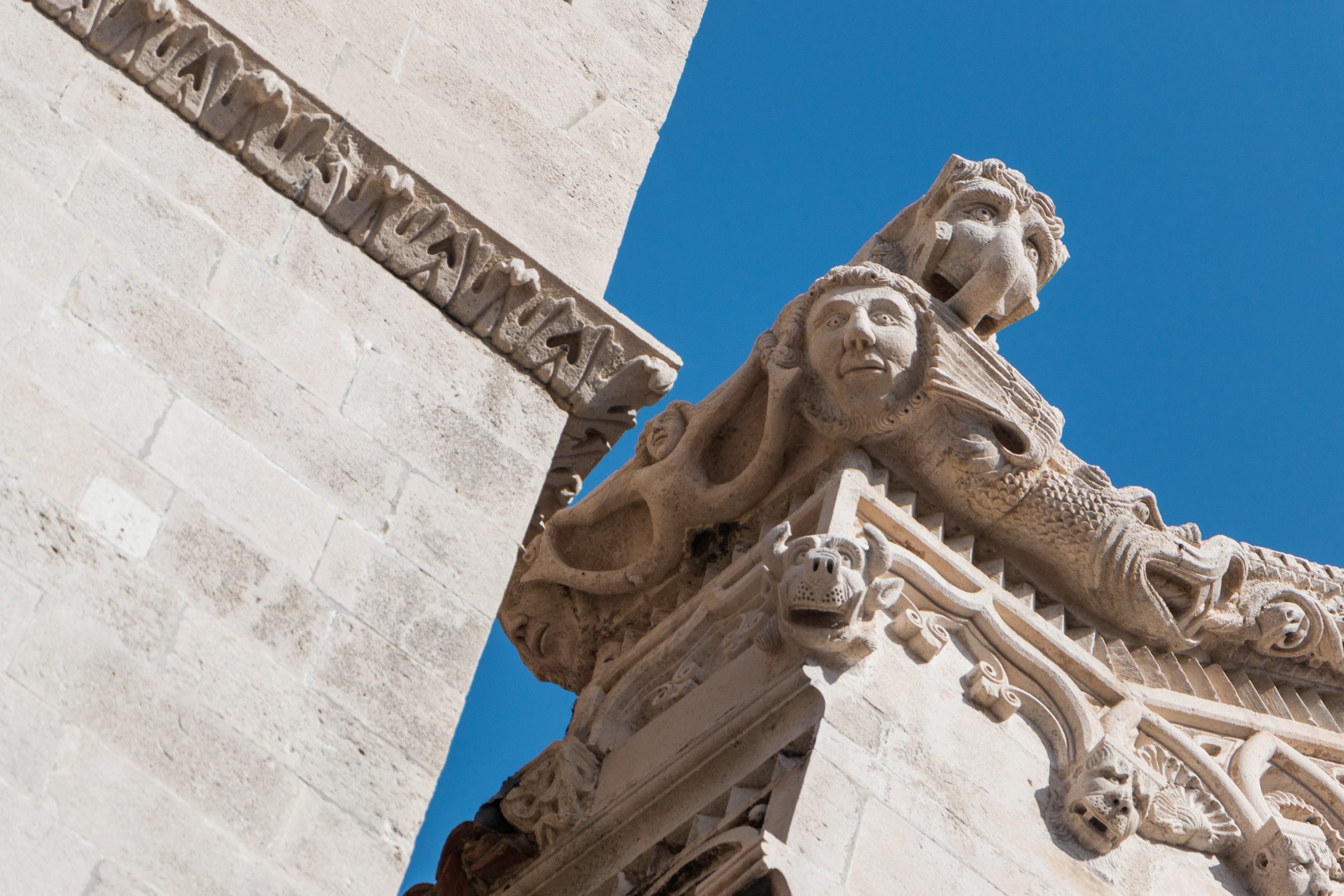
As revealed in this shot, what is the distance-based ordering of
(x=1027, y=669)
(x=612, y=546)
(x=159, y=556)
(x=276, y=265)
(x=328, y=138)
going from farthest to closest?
(x=612, y=546) → (x=1027, y=669) → (x=328, y=138) → (x=276, y=265) → (x=159, y=556)

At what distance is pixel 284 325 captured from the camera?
425 centimetres

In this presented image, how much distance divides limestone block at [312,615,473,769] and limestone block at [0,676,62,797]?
0.58 m

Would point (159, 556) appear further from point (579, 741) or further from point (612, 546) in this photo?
point (612, 546)

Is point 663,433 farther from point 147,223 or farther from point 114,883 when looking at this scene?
point 114,883

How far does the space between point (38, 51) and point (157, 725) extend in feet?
5.29

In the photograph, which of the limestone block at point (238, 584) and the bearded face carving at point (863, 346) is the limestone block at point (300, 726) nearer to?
the limestone block at point (238, 584)

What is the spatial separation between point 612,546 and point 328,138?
7.70 ft

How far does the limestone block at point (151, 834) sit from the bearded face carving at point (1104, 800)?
2.63 metres

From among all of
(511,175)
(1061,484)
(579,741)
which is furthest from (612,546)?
(511,175)

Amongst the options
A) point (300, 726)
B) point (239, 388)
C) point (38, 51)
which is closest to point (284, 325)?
point (239, 388)

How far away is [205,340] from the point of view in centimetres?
408

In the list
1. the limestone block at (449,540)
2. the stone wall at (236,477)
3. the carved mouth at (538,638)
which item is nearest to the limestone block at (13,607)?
the stone wall at (236,477)

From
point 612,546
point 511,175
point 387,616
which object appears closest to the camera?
point 387,616

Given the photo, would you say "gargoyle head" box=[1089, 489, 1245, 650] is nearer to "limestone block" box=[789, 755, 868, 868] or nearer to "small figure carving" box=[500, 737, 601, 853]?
"limestone block" box=[789, 755, 868, 868]
